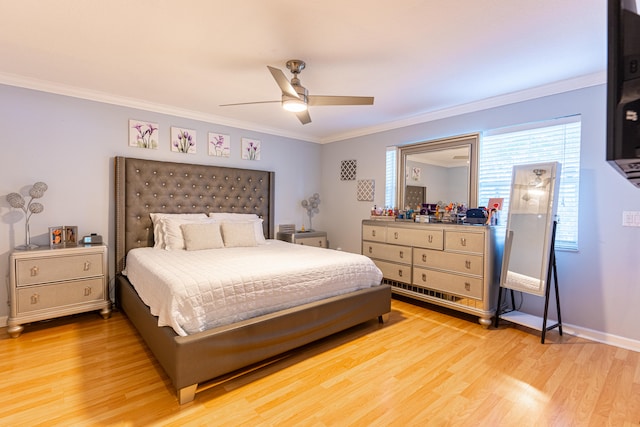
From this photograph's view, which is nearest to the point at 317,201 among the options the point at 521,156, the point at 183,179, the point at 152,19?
the point at 183,179

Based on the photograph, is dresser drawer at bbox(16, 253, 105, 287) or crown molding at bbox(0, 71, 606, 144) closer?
dresser drawer at bbox(16, 253, 105, 287)

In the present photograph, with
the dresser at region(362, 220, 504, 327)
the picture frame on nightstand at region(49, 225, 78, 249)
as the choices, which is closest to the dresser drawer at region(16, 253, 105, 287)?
the picture frame on nightstand at region(49, 225, 78, 249)

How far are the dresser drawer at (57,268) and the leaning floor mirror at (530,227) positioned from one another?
393 centimetres

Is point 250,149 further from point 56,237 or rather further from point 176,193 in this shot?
point 56,237

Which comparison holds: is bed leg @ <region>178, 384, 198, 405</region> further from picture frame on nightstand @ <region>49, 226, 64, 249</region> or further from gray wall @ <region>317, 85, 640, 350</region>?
gray wall @ <region>317, 85, 640, 350</region>

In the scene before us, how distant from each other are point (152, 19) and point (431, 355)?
302 cm

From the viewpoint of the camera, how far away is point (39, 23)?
1.93 m

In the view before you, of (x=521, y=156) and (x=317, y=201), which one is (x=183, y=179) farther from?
(x=521, y=156)

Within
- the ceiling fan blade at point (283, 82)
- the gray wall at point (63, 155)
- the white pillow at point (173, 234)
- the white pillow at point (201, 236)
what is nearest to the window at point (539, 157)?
the ceiling fan blade at point (283, 82)

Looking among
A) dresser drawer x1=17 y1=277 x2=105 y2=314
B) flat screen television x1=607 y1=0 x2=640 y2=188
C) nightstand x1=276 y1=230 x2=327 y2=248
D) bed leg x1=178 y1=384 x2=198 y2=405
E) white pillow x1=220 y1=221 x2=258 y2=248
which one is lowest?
bed leg x1=178 y1=384 x2=198 y2=405

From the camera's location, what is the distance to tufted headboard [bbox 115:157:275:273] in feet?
10.8

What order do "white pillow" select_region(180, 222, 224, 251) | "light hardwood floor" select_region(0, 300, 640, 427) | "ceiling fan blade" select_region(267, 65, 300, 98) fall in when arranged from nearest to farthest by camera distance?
"light hardwood floor" select_region(0, 300, 640, 427) → "ceiling fan blade" select_region(267, 65, 300, 98) → "white pillow" select_region(180, 222, 224, 251)

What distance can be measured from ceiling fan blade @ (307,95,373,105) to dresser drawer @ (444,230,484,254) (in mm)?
1613

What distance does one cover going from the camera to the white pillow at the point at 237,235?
11.3 feet
